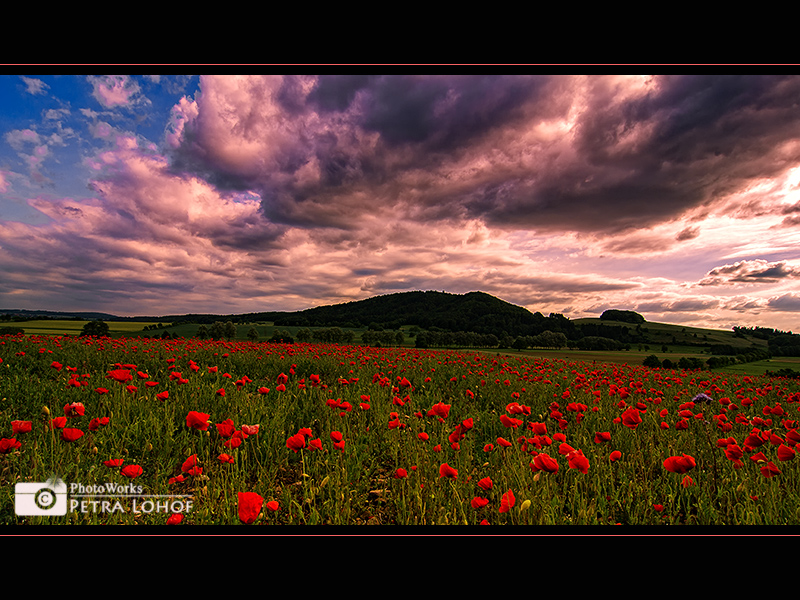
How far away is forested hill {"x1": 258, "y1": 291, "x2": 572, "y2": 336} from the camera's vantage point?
40.8m

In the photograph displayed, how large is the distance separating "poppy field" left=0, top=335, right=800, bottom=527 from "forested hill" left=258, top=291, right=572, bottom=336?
34.9 metres

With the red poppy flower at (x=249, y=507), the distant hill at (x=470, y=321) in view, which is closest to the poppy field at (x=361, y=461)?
the red poppy flower at (x=249, y=507)

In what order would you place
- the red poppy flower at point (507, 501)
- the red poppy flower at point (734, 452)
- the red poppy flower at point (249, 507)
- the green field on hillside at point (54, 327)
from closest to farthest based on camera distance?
the red poppy flower at point (249, 507)
the red poppy flower at point (507, 501)
the red poppy flower at point (734, 452)
the green field on hillside at point (54, 327)

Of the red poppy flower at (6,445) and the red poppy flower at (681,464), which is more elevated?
the red poppy flower at (6,445)

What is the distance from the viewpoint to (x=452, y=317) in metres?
42.1

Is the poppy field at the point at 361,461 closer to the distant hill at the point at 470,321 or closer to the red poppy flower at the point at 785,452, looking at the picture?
the red poppy flower at the point at 785,452

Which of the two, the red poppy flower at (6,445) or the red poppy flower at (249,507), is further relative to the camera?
the red poppy flower at (6,445)

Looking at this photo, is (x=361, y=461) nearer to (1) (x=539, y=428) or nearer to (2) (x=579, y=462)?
(1) (x=539, y=428)

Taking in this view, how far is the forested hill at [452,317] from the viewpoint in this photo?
40.8m

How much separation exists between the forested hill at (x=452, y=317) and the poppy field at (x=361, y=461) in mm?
34900

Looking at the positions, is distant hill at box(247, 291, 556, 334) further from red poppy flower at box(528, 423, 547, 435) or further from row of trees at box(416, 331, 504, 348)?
red poppy flower at box(528, 423, 547, 435)

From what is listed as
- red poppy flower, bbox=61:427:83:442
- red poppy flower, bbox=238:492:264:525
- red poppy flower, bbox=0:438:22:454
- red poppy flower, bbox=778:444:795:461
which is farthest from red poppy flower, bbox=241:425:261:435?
red poppy flower, bbox=778:444:795:461
